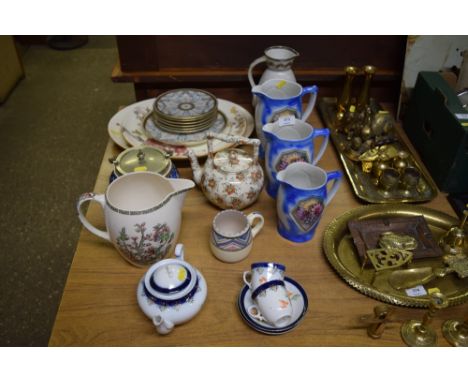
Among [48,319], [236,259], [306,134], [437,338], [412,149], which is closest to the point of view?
[437,338]

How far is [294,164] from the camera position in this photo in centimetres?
90

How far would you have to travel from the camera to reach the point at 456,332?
747 mm

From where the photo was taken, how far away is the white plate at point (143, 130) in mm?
1104

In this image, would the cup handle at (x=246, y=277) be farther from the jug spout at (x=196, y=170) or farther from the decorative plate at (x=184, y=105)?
the decorative plate at (x=184, y=105)

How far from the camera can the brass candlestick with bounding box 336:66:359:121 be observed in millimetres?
1213

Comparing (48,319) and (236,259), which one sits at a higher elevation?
(236,259)

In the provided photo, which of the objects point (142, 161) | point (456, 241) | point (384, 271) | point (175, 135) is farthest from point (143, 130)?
point (456, 241)

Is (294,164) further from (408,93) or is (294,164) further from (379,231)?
(408,93)

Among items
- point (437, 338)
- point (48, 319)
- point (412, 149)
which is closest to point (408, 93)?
point (412, 149)

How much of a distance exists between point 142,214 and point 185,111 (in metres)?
0.44

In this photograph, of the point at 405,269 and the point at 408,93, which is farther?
the point at 408,93

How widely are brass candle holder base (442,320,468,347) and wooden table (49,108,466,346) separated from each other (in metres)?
0.01

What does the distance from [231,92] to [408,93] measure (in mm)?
524

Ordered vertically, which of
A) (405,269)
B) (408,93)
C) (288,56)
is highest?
(288,56)
